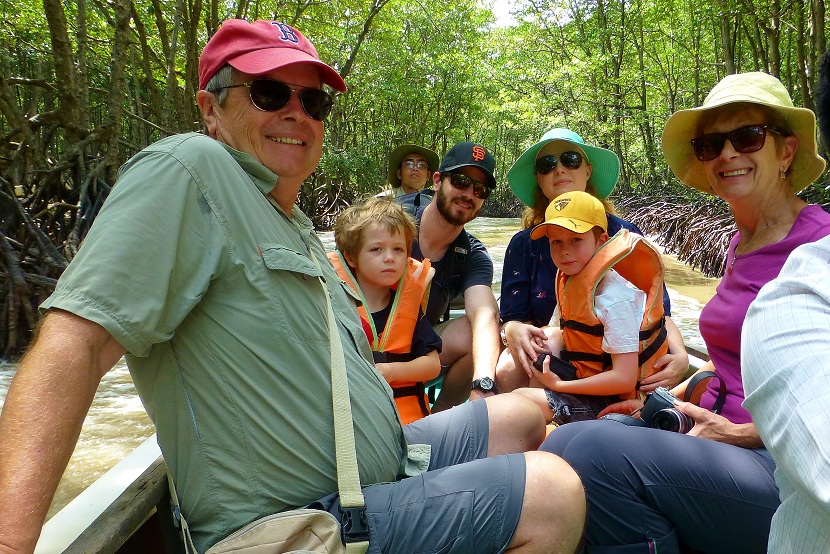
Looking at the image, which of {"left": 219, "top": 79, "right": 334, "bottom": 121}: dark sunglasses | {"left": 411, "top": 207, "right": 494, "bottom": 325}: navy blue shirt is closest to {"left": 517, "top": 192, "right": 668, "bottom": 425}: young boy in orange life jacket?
{"left": 411, "top": 207, "right": 494, "bottom": 325}: navy blue shirt

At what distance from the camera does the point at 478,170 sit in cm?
288

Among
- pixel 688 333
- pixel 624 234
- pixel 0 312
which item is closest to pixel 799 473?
pixel 624 234

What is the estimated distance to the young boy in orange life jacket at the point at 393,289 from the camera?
7.73 ft

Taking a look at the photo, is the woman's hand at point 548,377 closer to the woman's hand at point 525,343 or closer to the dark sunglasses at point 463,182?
the woman's hand at point 525,343

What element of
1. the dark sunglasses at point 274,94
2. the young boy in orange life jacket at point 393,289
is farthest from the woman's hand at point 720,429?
the dark sunglasses at point 274,94

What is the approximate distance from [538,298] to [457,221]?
1.75ft

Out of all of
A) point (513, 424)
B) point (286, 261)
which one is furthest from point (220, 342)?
point (513, 424)

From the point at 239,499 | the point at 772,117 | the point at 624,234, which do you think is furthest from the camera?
the point at 624,234

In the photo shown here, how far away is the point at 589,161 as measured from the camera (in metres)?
2.86

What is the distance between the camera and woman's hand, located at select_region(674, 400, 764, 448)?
59.3 inches

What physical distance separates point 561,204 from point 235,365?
1.50 m

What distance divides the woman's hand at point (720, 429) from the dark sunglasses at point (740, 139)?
2.68ft

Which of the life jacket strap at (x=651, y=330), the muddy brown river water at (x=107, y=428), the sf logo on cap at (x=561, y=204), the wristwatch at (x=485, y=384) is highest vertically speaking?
the sf logo on cap at (x=561, y=204)

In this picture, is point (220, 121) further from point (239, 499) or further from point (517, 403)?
point (517, 403)
